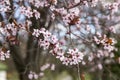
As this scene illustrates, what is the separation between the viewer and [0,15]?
18.0ft

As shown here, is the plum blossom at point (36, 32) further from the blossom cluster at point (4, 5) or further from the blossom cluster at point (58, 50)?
the blossom cluster at point (4, 5)

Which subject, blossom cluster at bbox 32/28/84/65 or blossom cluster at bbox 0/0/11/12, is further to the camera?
blossom cluster at bbox 0/0/11/12

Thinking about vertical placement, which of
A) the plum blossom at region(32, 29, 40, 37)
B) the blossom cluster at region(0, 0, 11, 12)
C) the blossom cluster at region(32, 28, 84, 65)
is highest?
the blossom cluster at region(0, 0, 11, 12)

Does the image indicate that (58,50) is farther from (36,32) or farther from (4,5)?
(4,5)

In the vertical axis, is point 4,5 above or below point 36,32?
above

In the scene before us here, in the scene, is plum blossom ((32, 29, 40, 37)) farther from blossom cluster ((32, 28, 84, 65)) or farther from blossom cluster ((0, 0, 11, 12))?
blossom cluster ((0, 0, 11, 12))

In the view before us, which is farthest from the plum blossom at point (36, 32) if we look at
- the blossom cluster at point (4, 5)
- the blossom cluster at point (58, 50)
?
the blossom cluster at point (4, 5)

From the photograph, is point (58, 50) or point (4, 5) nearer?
point (58, 50)

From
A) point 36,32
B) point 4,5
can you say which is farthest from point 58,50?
point 4,5

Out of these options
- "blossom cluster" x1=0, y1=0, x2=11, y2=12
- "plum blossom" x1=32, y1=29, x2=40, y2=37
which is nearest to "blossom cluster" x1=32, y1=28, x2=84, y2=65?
"plum blossom" x1=32, y1=29, x2=40, y2=37

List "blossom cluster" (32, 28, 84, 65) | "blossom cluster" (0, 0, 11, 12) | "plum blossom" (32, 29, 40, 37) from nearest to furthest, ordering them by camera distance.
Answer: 1. "blossom cluster" (32, 28, 84, 65)
2. "plum blossom" (32, 29, 40, 37)
3. "blossom cluster" (0, 0, 11, 12)

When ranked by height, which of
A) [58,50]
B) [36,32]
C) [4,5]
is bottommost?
[58,50]

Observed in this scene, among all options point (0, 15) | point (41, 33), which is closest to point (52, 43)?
point (41, 33)

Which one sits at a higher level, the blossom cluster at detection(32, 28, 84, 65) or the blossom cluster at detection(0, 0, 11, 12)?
the blossom cluster at detection(0, 0, 11, 12)
